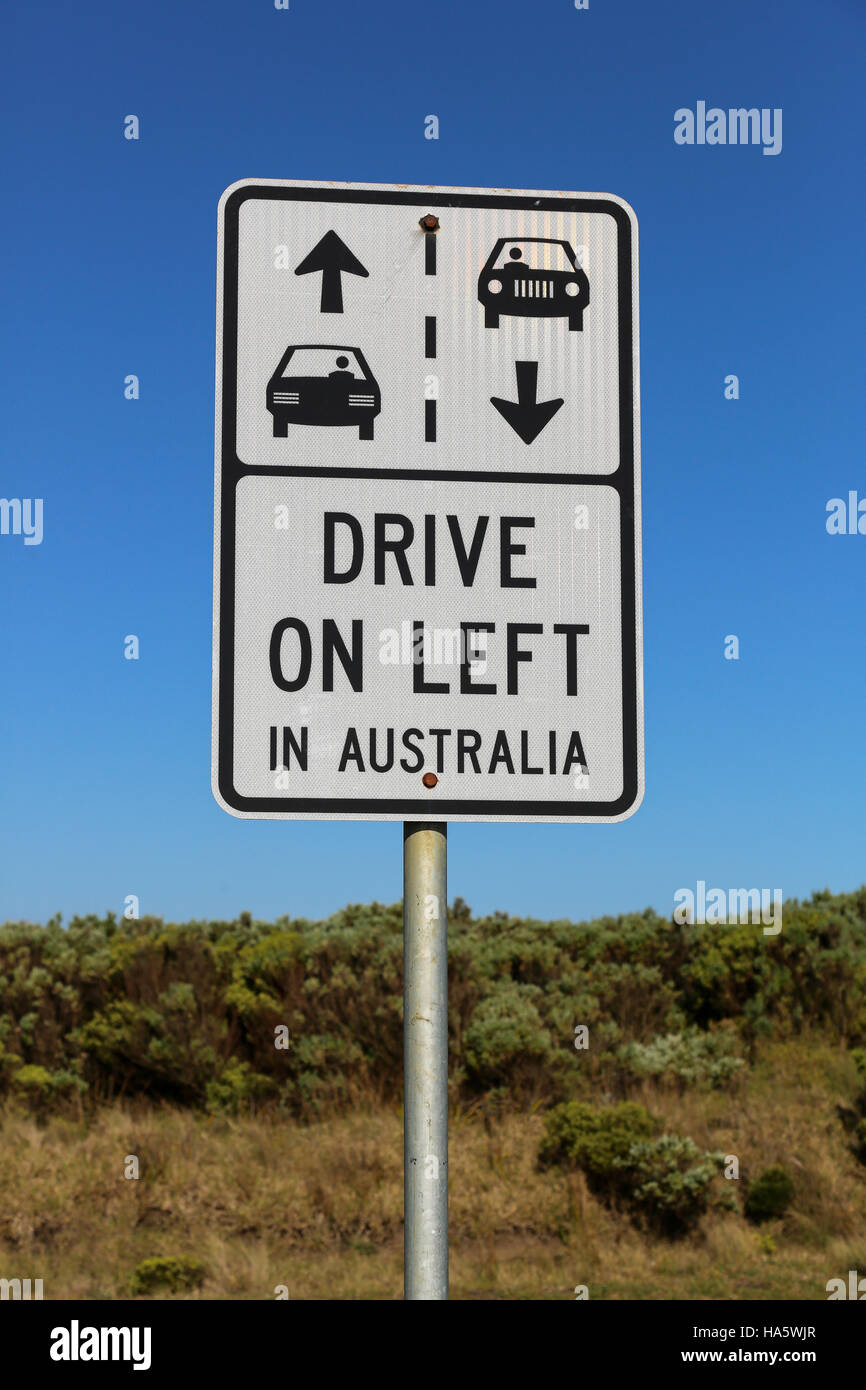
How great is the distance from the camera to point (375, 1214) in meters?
8.40

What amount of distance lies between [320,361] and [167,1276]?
7304 mm

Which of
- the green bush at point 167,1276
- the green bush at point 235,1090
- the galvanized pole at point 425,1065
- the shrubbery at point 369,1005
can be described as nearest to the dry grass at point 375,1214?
the green bush at point 167,1276

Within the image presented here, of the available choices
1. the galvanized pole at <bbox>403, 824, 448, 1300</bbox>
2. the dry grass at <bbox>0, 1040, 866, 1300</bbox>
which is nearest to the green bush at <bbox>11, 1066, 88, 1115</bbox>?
the dry grass at <bbox>0, 1040, 866, 1300</bbox>

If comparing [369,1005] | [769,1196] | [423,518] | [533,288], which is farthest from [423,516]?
[369,1005]

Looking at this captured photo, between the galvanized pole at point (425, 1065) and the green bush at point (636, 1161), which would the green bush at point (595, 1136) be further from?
the galvanized pole at point (425, 1065)

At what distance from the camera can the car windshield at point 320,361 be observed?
1859 mm

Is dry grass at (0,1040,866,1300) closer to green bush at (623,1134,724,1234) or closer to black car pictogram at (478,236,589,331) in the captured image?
green bush at (623,1134,724,1234)

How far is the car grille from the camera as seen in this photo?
1.90 m

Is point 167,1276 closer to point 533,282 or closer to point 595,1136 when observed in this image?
point 595,1136

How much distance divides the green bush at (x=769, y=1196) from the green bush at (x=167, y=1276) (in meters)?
4.14

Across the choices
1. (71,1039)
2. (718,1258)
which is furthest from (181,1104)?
(718,1258)

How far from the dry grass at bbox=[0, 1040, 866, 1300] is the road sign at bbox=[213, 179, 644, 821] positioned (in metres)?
6.45
